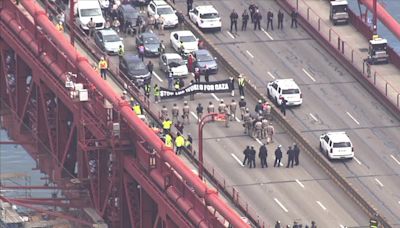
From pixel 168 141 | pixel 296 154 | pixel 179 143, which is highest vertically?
pixel 168 141

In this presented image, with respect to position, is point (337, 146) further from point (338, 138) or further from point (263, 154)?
point (263, 154)

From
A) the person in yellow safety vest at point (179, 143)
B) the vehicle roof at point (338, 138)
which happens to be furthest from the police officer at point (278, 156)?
the person in yellow safety vest at point (179, 143)

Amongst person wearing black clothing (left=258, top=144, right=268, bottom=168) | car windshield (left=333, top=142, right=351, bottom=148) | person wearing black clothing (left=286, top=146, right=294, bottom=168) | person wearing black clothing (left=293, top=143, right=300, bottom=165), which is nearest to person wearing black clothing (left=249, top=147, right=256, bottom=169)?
person wearing black clothing (left=258, top=144, right=268, bottom=168)

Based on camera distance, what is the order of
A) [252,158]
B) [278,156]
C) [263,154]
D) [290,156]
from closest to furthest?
[263,154], [252,158], [278,156], [290,156]

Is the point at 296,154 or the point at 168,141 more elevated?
the point at 168,141

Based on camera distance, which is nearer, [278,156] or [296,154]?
[278,156]

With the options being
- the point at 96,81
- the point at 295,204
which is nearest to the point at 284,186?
the point at 295,204

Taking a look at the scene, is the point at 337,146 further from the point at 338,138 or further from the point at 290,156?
the point at 290,156

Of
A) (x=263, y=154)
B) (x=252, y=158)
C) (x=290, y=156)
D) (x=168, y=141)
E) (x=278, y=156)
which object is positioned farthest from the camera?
(x=290, y=156)

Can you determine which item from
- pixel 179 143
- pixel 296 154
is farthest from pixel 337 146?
pixel 179 143
